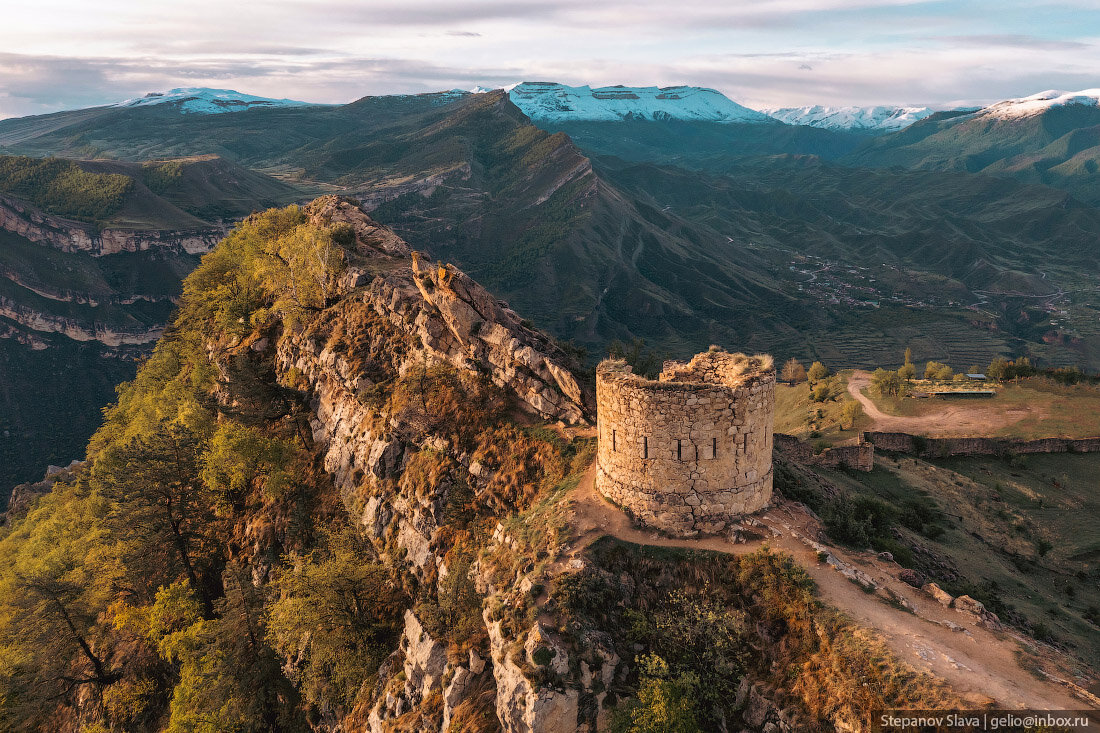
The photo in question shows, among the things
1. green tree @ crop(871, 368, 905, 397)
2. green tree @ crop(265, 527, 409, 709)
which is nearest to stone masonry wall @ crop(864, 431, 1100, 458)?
green tree @ crop(871, 368, 905, 397)

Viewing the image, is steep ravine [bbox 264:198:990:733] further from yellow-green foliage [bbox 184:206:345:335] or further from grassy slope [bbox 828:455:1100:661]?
grassy slope [bbox 828:455:1100:661]

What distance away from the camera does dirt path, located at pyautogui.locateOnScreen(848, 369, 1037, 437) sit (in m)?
65.8

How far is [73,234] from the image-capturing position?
183 m

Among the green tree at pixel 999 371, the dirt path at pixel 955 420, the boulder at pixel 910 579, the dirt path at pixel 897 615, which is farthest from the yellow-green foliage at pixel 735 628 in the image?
the green tree at pixel 999 371

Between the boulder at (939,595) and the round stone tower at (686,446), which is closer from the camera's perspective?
the boulder at (939,595)

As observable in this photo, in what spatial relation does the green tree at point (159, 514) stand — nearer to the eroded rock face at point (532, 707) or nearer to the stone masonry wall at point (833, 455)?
the eroded rock face at point (532, 707)

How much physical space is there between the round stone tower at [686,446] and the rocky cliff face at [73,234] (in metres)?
221

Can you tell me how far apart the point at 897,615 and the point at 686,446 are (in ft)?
26.7

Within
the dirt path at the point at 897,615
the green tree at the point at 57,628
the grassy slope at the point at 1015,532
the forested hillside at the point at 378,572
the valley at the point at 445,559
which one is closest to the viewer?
the dirt path at the point at 897,615

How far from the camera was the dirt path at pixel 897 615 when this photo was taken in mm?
14855

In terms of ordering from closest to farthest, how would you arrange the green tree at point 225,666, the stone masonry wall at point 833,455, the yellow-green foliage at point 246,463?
the green tree at point 225,666
the yellow-green foliage at point 246,463
the stone masonry wall at point 833,455

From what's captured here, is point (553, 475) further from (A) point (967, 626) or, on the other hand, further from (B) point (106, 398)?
(B) point (106, 398)

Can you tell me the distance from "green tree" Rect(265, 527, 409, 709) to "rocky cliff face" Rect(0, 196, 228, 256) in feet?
690

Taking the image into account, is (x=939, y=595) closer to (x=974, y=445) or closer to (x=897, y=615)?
(x=897, y=615)
